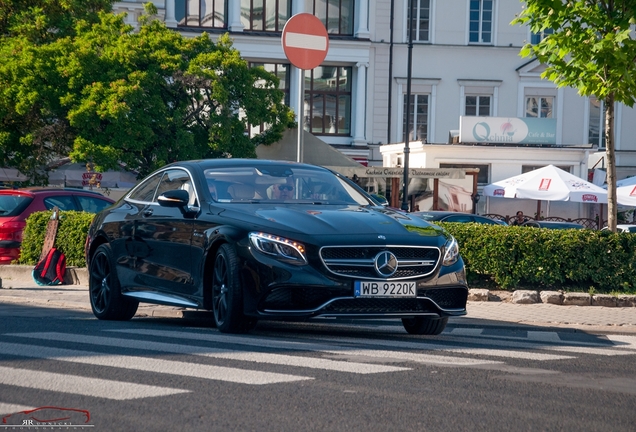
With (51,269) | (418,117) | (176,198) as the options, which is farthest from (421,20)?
(176,198)

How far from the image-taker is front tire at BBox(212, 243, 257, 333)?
29.2 feet

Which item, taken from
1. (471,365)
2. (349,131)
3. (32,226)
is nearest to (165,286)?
(471,365)

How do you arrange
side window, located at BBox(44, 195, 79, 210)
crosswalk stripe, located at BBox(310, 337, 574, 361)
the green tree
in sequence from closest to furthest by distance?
crosswalk stripe, located at BBox(310, 337, 574, 361)
the green tree
side window, located at BBox(44, 195, 79, 210)

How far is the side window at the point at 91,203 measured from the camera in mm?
20656

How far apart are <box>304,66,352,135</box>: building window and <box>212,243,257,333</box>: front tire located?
44.8 m

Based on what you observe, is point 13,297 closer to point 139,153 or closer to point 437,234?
point 437,234

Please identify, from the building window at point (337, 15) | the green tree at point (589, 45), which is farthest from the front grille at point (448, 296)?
the building window at point (337, 15)

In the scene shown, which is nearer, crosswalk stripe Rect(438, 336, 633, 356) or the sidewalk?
crosswalk stripe Rect(438, 336, 633, 356)

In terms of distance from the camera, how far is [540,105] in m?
56.4

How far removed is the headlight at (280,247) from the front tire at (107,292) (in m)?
2.65

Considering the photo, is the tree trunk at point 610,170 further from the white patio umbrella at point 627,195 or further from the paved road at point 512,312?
the white patio umbrella at point 627,195

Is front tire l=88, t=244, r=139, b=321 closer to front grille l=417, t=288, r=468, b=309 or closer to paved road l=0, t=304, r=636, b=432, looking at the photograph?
paved road l=0, t=304, r=636, b=432

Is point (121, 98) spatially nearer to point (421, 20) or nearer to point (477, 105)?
point (421, 20)

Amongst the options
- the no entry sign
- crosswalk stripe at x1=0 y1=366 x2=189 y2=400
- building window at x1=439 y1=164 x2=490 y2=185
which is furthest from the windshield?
building window at x1=439 y1=164 x2=490 y2=185
